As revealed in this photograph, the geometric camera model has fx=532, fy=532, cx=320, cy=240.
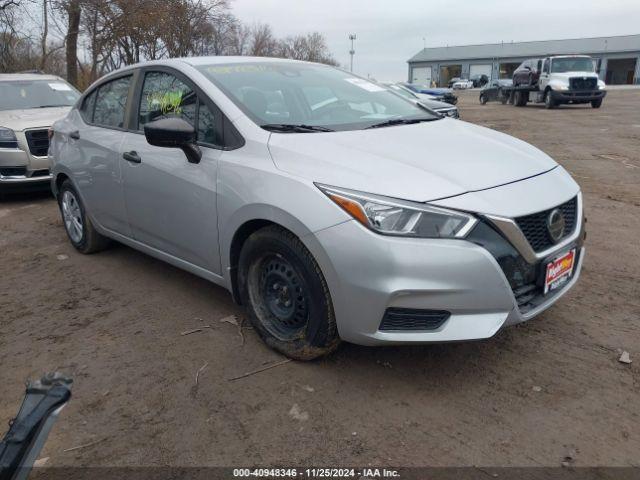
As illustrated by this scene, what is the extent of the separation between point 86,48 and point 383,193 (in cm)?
2446

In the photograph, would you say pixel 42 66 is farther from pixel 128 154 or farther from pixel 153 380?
pixel 153 380

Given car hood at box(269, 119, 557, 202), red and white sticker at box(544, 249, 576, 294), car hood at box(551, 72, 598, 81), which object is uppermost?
car hood at box(551, 72, 598, 81)

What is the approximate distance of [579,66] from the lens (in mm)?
22469

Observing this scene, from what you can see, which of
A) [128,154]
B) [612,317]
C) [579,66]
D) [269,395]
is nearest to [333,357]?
[269,395]

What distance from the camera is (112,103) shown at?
4.39m

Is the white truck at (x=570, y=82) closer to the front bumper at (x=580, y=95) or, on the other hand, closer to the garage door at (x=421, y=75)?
the front bumper at (x=580, y=95)

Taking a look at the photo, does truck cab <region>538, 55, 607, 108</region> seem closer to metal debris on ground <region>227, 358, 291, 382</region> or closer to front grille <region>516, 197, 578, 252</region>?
front grille <region>516, 197, 578, 252</region>

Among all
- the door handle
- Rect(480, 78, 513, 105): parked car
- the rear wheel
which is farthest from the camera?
Rect(480, 78, 513, 105): parked car

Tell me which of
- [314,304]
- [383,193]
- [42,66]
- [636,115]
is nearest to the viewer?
[383,193]

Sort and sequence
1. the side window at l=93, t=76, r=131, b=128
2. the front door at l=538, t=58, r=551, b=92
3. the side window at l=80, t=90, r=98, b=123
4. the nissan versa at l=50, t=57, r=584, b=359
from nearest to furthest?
the nissan versa at l=50, t=57, r=584, b=359, the side window at l=93, t=76, r=131, b=128, the side window at l=80, t=90, r=98, b=123, the front door at l=538, t=58, r=551, b=92

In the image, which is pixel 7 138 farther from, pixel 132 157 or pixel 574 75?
pixel 574 75

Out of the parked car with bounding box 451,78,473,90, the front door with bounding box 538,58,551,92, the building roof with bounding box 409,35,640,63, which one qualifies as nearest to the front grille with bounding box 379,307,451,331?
the front door with bounding box 538,58,551,92

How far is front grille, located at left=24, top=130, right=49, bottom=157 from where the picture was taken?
737cm

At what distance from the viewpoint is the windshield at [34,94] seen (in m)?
8.32
